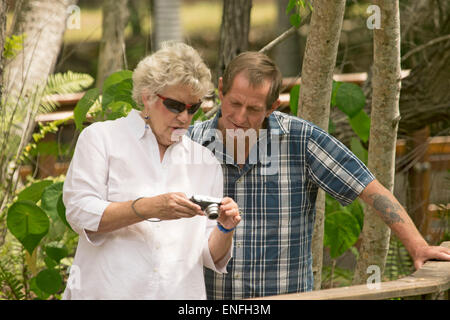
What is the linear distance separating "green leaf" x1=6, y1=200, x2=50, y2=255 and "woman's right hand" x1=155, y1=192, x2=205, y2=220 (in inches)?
71.3

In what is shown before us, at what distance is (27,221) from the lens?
12.7 ft

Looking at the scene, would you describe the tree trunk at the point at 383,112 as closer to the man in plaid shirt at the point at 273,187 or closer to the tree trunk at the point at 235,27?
the man in plaid shirt at the point at 273,187

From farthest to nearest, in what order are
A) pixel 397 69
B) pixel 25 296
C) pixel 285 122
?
pixel 25 296 → pixel 397 69 → pixel 285 122

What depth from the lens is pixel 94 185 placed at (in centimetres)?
235

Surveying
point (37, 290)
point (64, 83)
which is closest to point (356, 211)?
point (37, 290)

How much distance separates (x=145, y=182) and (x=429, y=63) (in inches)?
160

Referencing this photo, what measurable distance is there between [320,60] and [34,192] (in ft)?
5.78

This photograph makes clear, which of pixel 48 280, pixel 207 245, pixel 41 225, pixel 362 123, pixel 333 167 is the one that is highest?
pixel 362 123

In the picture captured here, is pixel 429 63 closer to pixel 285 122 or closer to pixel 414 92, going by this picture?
pixel 414 92

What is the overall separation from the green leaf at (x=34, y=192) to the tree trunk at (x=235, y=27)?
5.82ft

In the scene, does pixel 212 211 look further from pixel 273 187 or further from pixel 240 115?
pixel 273 187

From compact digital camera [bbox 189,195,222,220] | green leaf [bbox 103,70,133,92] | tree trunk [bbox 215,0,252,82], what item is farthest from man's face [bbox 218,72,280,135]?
tree trunk [bbox 215,0,252,82]

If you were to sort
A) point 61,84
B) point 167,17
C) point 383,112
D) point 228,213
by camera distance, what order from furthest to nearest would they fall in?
point 167,17 < point 61,84 < point 383,112 < point 228,213
